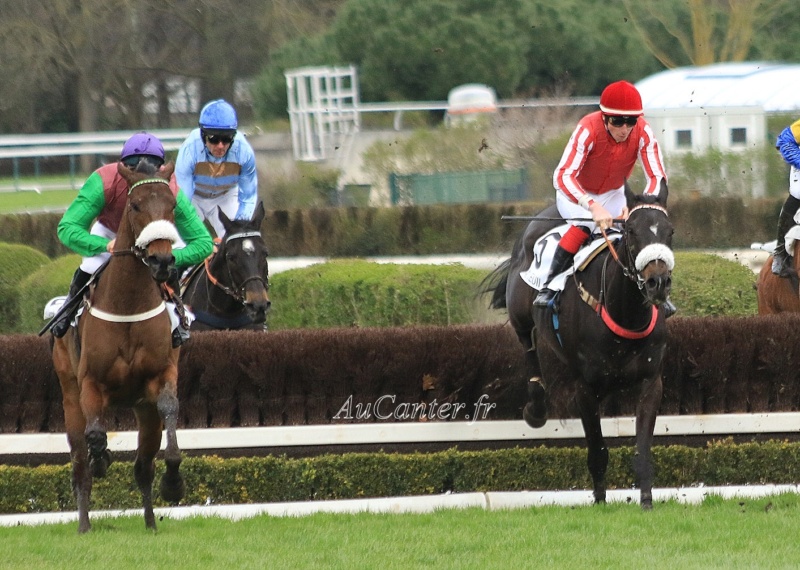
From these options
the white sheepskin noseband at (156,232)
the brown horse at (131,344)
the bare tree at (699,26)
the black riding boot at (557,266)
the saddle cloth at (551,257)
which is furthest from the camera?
the bare tree at (699,26)

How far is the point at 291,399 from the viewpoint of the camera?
25.4ft

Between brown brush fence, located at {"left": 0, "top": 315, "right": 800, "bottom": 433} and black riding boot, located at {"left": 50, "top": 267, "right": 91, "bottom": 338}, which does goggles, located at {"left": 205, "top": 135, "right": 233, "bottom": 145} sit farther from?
Answer: black riding boot, located at {"left": 50, "top": 267, "right": 91, "bottom": 338}

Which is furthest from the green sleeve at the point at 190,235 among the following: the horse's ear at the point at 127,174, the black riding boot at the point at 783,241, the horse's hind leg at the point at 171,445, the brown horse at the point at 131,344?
the black riding boot at the point at 783,241

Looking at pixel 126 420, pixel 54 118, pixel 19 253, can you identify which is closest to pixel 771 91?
pixel 19 253

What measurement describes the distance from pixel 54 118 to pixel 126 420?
77.4 feet

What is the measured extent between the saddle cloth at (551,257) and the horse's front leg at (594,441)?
2.11 feet

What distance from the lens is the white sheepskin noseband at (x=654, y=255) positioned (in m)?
6.09

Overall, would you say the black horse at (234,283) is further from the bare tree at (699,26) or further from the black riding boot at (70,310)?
the bare tree at (699,26)

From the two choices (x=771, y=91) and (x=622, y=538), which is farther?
(x=771, y=91)

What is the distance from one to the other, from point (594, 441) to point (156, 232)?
2.53 m

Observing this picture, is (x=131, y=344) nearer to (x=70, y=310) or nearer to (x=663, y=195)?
(x=70, y=310)

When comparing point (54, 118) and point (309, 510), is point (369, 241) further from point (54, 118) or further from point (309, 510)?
point (54, 118)

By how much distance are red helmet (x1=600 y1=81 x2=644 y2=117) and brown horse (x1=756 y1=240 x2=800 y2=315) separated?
109 inches

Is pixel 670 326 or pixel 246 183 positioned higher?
pixel 246 183
